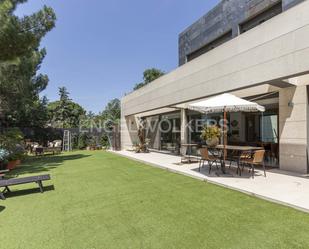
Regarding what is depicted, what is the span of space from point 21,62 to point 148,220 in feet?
45.5

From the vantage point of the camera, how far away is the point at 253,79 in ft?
26.8

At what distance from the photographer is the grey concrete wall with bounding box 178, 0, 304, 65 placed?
13092mm

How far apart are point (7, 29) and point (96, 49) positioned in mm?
11788

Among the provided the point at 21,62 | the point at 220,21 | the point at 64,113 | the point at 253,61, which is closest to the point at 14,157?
the point at 21,62

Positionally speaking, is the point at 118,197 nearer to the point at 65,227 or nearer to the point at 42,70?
the point at 65,227

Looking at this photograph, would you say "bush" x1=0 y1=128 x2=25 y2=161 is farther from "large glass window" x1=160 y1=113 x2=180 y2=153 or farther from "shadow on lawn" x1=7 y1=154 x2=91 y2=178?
"large glass window" x1=160 y1=113 x2=180 y2=153

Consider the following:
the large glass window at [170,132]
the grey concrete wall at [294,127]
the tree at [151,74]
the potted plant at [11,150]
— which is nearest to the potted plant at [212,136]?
the grey concrete wall at [294,127]

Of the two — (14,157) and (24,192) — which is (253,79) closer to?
(24,192)

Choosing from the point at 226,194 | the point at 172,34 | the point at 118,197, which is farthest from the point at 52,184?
the point at 172,34

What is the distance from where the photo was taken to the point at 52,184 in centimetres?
746

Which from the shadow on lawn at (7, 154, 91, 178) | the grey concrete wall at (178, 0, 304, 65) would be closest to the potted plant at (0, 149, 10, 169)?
the shadow on lawn at (7, 154, 91, 178)

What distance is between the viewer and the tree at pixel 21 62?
30.7ft

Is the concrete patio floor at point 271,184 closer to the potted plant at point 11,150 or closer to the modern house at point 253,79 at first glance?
the modern house at point 253,79

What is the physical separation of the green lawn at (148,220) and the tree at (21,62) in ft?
22.3
